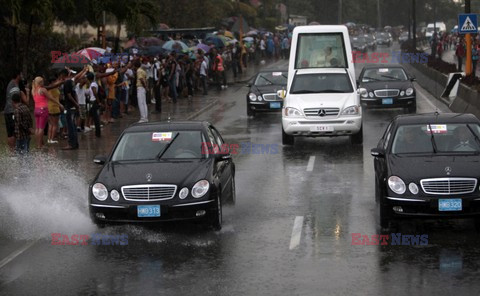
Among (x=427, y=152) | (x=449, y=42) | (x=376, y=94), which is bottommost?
(x=449, y=42)

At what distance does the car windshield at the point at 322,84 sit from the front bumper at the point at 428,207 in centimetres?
1116

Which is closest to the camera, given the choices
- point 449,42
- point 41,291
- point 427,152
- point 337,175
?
point 41,291

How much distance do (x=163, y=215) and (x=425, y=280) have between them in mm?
3748

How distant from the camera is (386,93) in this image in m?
30.6

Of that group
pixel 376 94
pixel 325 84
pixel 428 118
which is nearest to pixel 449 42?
pixel 376 94

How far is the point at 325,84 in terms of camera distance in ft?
77.8

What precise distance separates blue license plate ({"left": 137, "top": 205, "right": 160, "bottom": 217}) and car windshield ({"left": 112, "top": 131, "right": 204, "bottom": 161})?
1.49 meters

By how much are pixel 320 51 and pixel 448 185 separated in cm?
1765

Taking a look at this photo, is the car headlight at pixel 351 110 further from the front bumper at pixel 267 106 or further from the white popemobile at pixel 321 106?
the front bumper at pixel 267 106

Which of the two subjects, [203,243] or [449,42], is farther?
[449,42]

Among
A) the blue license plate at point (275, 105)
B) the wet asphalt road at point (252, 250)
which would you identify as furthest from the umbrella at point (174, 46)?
the wet asphalt road at point (252, 250)

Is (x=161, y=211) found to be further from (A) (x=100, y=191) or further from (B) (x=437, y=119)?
(B) (x=437, y=119)

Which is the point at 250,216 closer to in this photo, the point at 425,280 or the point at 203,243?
the point at 203,243

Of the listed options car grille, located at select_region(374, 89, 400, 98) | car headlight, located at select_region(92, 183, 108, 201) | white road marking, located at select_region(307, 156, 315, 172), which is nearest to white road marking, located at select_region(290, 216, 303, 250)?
car headlight, located at select_region(92, 183, 108, 201)
